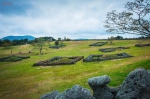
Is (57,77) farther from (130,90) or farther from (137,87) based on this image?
(137,87)

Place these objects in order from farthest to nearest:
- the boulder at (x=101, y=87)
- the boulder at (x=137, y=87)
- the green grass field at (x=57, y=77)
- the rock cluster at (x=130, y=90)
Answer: the green grass field at (x=57, y=77), the boulder at (x=101, y=87), the boulder at (x=137, y=87), the rock cluster at (x=130, y=90)

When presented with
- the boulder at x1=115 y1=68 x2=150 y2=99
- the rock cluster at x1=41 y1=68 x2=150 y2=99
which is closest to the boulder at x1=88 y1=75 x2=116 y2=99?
the rock cluster at x1=41 y1=68 x2=150 y2=99

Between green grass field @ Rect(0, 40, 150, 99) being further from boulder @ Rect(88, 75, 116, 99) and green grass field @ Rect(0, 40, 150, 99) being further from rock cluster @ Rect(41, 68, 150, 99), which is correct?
rock cluster @ Rect(41, 68, 150, 99)

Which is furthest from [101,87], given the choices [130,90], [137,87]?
[137,87]

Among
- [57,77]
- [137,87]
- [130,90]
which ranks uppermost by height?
[137,87]

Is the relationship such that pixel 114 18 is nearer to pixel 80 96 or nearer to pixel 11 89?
pixel 80 96

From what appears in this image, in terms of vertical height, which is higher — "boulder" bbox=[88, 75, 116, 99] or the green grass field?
"boulder" bbox=[88, 75, 116, 99]

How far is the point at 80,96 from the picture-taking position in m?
6.17

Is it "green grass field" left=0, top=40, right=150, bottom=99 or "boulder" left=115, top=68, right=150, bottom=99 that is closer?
"boulder" left=115, top=68, right=150, bottom=99

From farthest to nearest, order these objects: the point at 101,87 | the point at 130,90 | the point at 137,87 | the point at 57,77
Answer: the point at 57,77
the point at 101,87
the point at 130,90
the point at 137,87

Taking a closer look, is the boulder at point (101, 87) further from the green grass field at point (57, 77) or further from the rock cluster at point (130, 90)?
the green grass field at point (57, 77)

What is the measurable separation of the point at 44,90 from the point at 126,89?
33.3 ft

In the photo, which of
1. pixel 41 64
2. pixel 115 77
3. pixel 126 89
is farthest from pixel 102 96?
pixel 41 64

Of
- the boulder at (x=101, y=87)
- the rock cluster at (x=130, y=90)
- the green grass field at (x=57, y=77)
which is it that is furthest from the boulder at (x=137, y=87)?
the green grass field at (x=57, y=77)
